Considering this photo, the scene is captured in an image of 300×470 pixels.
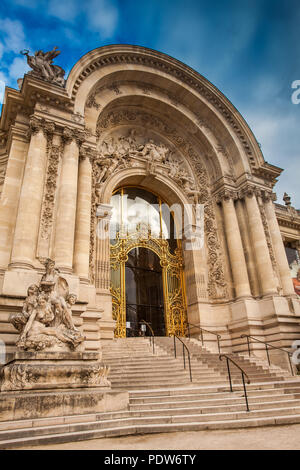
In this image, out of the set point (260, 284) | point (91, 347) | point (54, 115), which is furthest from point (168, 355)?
point (54, 115)

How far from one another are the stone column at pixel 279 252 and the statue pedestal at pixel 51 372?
9946mm

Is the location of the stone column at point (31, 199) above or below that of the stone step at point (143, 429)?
above

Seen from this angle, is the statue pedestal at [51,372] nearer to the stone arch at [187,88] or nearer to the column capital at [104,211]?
the column capital at [104,211]

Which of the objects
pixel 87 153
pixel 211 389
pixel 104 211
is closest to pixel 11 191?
pixel 87 153

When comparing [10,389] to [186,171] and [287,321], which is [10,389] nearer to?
[287,321]

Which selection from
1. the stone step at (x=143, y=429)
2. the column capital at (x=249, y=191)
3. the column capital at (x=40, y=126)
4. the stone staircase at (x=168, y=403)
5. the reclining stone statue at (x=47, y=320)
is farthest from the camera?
the column capital at (x=249, y=191)

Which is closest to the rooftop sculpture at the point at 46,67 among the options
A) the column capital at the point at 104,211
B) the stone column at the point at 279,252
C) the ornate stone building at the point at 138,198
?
the ornate stone building at the point at 138,198

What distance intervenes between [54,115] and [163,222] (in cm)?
658

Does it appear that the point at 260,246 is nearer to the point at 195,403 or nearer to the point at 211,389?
the point at 211,389

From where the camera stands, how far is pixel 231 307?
1271 cm

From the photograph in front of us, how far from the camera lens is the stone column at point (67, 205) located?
9234 millimetres

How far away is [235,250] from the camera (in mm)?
13484

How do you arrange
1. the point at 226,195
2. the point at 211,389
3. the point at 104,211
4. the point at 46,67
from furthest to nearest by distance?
the point at 226,195
the point at 104,211
the point at 46,67
the point at 211,389

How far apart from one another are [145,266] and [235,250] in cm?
385
